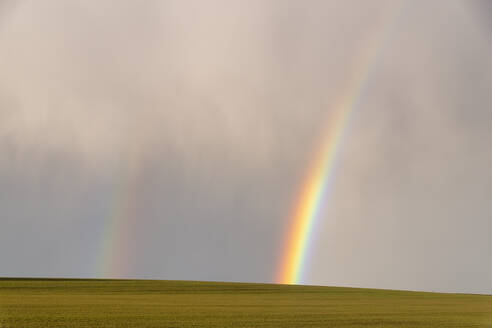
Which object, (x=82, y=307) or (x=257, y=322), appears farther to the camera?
(x=82, y=307)

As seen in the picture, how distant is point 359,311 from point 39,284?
2205 inches

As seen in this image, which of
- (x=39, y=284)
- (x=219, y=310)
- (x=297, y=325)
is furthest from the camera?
(x=39, y=284)

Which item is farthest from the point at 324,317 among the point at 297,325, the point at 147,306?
the point at 147,306

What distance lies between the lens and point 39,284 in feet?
312

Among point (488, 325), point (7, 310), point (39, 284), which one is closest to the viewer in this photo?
point (488, 325)

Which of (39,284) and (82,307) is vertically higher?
(39,284)

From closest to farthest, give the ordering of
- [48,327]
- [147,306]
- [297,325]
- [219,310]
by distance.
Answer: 1. [48,327]
2. [297,325]
3. [219,310]
4. [147,306]

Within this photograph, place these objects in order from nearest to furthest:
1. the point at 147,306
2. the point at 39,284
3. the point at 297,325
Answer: the point at 297,325 → the point at 147,306 → the point at 39,284

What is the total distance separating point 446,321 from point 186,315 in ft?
58.2

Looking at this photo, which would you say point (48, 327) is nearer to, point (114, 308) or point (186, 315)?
point (186, 315)

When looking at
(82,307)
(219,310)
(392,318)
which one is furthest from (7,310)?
(392,318)

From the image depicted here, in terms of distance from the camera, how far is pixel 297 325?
131 ft

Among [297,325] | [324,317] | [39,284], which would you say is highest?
[39,284]

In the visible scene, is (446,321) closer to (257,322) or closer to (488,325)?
(488,325)
